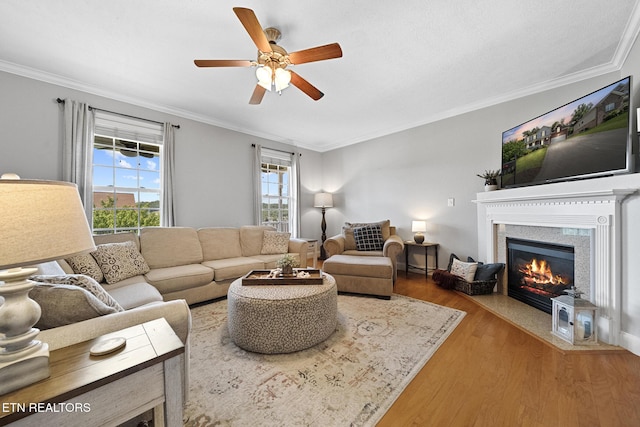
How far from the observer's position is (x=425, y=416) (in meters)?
1.24

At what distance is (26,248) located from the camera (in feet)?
2.01

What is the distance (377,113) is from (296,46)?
1.85 metres

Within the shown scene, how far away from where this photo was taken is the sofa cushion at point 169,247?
279cm

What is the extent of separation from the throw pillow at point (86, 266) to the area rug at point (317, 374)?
37.9 inches

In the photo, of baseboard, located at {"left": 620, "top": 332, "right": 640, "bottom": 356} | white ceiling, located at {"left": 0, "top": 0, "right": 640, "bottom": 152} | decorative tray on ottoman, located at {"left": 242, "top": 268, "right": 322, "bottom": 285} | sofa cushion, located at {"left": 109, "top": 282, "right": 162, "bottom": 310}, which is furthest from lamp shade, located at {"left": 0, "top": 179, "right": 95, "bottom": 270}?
baseboard, located at {"left": 620, "top": 332, "right": 640, "bottom": 356}

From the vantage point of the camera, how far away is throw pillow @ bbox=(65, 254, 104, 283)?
2076 millimetres

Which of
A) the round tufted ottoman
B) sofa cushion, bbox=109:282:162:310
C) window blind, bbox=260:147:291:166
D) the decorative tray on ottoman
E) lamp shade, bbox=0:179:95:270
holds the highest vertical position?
window blind, bbox=260:147:291:166

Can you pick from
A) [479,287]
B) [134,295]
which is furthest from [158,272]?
[479,287]

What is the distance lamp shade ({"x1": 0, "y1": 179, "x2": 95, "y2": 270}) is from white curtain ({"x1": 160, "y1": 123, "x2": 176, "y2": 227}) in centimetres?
295

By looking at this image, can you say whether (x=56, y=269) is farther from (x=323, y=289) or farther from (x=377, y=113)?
(x=377, y=113)

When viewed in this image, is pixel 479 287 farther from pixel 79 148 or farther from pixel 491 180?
pixel 79 148

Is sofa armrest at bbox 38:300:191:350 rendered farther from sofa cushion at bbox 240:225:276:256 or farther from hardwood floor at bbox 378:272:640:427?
sofa cushion at bbox 240:225:276:256

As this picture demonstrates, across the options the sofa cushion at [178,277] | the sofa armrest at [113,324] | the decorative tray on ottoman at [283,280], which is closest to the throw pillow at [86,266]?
the sofa cushion at [178,277]

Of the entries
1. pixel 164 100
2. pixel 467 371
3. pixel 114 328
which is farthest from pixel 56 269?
pixel 467 371
